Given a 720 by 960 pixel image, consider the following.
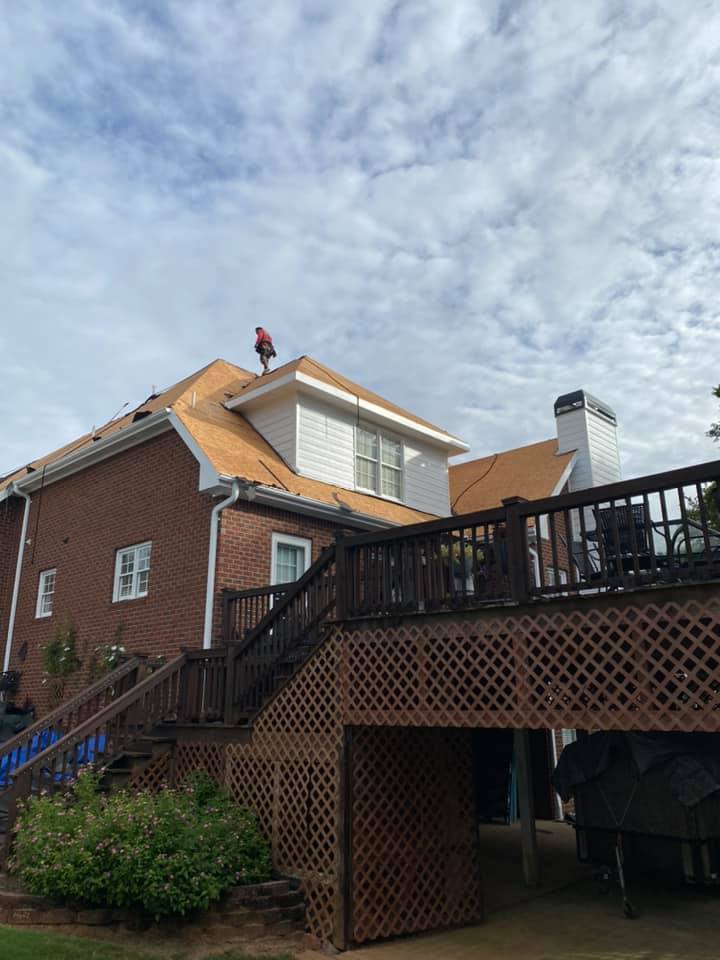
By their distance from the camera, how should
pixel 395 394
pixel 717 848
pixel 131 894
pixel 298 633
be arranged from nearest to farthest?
pixel 131 894, pixel 298 633, pixel 717 848, pixel 395 394

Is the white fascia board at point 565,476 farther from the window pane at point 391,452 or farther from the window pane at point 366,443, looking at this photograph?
the window pane at point 366,443

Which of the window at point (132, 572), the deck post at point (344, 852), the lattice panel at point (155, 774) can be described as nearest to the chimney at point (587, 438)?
the window at point (132, 572)

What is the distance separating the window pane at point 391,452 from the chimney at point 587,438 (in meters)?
4.67

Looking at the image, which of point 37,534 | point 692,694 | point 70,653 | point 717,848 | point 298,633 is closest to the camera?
point 692,694

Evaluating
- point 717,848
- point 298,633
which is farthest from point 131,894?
point 717,848

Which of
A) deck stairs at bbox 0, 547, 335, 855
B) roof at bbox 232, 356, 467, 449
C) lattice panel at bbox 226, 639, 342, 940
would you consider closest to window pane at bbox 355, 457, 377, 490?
roof at bbox 232, 356, 467, 449

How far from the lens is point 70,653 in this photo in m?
13.1

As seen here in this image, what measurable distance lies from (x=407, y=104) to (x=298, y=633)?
20.5 feet

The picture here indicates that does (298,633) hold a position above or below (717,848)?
above

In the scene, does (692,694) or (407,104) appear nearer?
(692,694)

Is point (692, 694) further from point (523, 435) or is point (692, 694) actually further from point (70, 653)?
point (523, 435)

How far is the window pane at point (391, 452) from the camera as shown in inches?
612

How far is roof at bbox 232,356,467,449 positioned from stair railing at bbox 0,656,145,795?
19.0 ft

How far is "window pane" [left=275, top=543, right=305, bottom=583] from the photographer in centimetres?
1203
